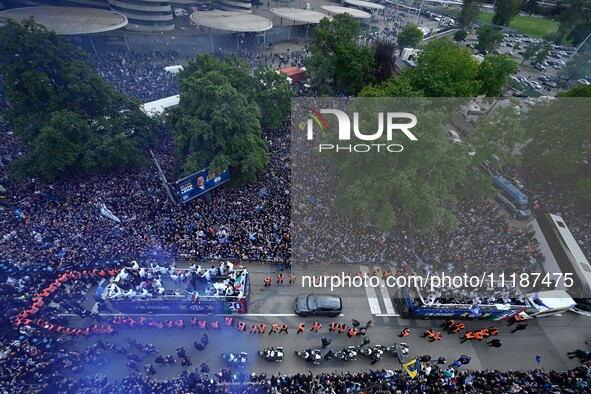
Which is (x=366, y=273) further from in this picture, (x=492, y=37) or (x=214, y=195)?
(x=492, y=37)

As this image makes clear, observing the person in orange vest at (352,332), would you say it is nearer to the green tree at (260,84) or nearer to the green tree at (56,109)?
the green tree at (56,109)

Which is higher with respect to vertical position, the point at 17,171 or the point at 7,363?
the point at 17,171

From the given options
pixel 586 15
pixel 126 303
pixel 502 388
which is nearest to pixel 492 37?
pixel 586 15

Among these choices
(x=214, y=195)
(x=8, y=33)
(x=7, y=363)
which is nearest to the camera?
(x=7, y=363)

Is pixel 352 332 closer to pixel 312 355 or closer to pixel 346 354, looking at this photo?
pixel 346 354

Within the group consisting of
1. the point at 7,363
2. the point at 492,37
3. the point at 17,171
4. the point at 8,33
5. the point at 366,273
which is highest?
the point at 8,33

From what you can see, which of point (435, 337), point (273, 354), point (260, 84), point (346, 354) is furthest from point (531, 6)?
point (273, 354)

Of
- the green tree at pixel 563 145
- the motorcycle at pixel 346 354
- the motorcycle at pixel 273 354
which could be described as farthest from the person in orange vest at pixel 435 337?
the green tree at pixel 563 145
